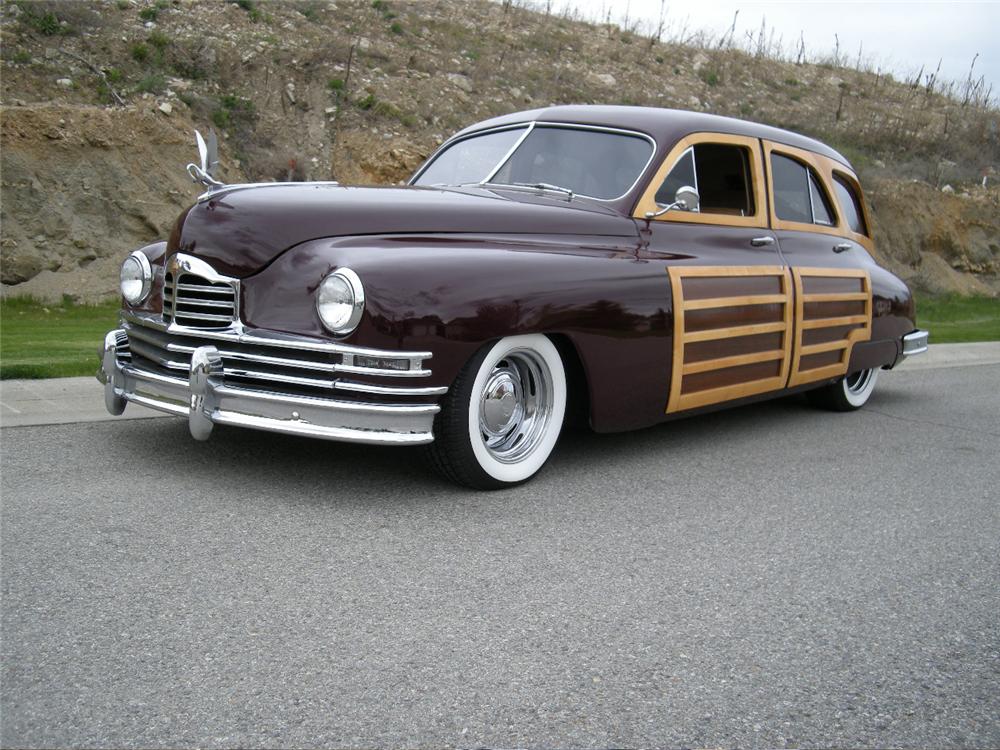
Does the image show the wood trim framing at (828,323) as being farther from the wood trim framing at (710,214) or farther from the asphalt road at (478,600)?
the asphalt road at (478,600)

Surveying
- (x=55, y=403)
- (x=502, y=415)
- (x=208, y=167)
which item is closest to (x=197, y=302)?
(x=208, y=167)

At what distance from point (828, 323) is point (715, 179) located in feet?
4.01

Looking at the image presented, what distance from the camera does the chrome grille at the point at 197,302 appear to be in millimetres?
4188

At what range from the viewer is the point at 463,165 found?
576 cm

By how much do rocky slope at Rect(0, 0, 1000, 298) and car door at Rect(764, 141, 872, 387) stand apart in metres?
7.94

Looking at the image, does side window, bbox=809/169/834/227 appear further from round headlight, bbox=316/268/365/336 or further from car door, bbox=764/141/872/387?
round headlight, bbox=316/268/365/336

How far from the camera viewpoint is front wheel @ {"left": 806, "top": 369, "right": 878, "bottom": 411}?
692 centimetres

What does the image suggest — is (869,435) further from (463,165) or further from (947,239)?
(947,239)

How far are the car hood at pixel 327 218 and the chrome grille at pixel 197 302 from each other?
0.09m

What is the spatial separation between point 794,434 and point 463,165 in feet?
8.40

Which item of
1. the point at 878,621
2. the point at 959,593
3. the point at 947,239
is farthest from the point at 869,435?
the point at 947,239

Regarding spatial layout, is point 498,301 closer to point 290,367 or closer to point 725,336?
point 290,367

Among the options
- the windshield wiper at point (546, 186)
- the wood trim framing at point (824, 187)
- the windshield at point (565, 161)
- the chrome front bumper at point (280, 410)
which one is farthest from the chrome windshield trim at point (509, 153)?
the chrome front bumper at point (280, 410)

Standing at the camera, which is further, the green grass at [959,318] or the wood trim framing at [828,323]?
the green grass at [959,318]
